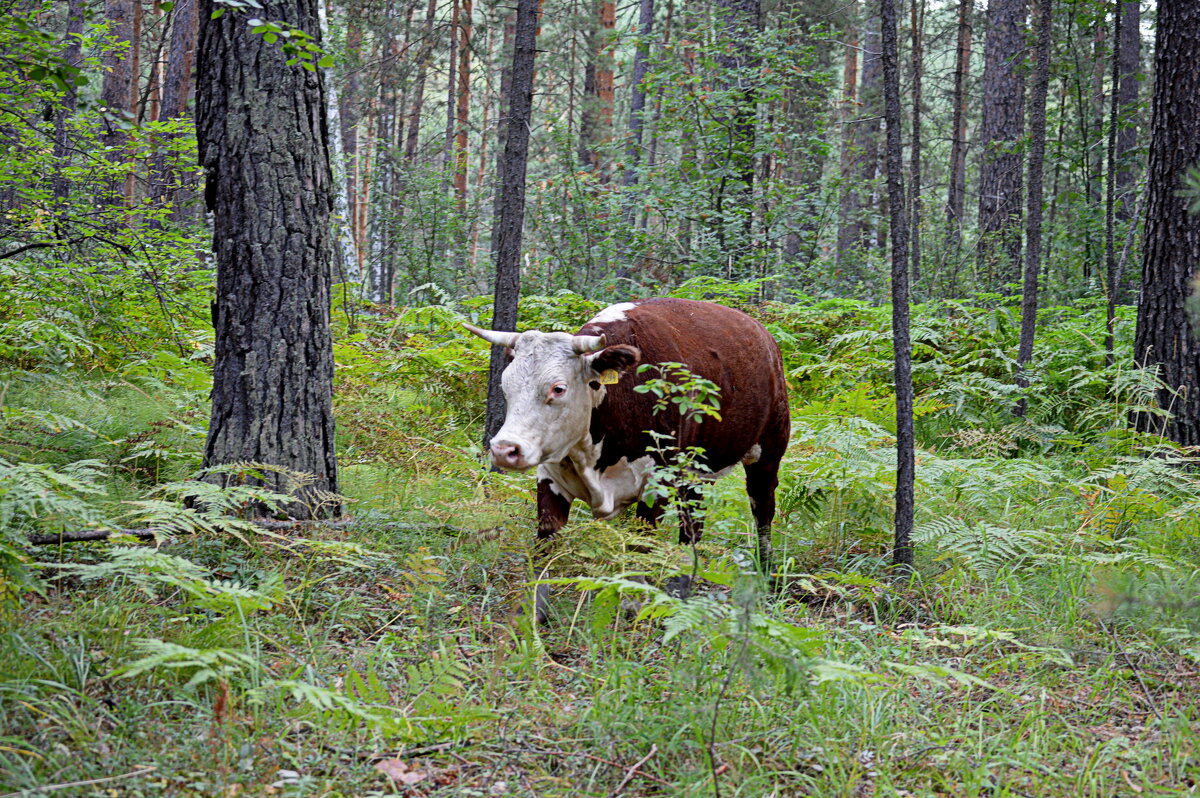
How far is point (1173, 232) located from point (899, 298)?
342cm

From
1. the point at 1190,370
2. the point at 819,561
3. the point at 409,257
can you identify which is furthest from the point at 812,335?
the point at 409,257

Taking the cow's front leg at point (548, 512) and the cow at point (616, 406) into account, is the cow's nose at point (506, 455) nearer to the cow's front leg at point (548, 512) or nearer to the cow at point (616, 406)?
the cow at point (616, 406)

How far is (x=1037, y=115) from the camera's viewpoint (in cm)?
824

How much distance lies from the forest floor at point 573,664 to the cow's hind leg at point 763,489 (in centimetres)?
26

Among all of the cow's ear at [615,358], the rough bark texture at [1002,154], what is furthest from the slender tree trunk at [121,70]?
the rough bark texture at [1002,154]

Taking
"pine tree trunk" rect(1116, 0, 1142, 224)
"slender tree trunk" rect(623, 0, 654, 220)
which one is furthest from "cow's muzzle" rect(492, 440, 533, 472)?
"pine tree trunk" rect(1116, 0, 1142, 224)

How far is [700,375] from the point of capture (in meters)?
5.58

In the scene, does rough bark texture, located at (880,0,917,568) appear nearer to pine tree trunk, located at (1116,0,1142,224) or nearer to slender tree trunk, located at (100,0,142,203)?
slender tree trunk, located at (100,0,142,203)

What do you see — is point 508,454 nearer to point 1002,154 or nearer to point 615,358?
point 615,358

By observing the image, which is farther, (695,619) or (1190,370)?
(1190,370)

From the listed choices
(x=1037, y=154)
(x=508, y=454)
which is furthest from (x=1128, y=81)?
(x=508, y=454)

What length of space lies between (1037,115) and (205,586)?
8034 millimetres

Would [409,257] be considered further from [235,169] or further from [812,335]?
[235,169]

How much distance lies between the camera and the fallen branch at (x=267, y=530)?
4020 mm
